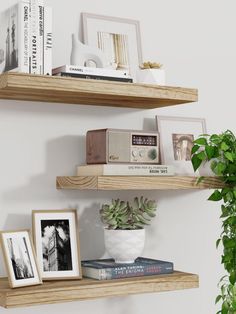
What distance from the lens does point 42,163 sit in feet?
6.94

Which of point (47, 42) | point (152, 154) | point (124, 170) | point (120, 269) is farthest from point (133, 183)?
point (47, 42)

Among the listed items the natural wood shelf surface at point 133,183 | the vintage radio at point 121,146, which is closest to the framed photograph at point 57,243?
the natural wood shelf surface at point 133,183

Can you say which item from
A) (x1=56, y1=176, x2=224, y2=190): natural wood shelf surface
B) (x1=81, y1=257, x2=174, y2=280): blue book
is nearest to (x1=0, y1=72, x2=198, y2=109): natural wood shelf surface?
(x1=56, y1=176, x2=224, y2=190): natural wood shelf surface

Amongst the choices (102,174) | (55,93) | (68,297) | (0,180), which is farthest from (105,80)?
(68,297)

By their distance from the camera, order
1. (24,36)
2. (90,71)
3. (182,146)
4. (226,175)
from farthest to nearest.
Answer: (182,146) → (226,175) → (90,71) → (24,36)

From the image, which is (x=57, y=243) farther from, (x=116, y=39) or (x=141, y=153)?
(x=116, y=39)

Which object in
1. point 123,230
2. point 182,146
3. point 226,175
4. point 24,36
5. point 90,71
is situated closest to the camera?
point 24,36

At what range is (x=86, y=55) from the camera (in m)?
2.03

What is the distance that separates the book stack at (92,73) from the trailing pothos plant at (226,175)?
33cm

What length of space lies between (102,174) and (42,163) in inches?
9.2

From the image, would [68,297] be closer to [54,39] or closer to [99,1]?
[54,39]

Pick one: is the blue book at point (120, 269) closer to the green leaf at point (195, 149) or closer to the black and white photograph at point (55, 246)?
the black and white photograph at point (55, 246)

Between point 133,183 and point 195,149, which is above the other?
point 195,149

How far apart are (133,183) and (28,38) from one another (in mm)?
521
